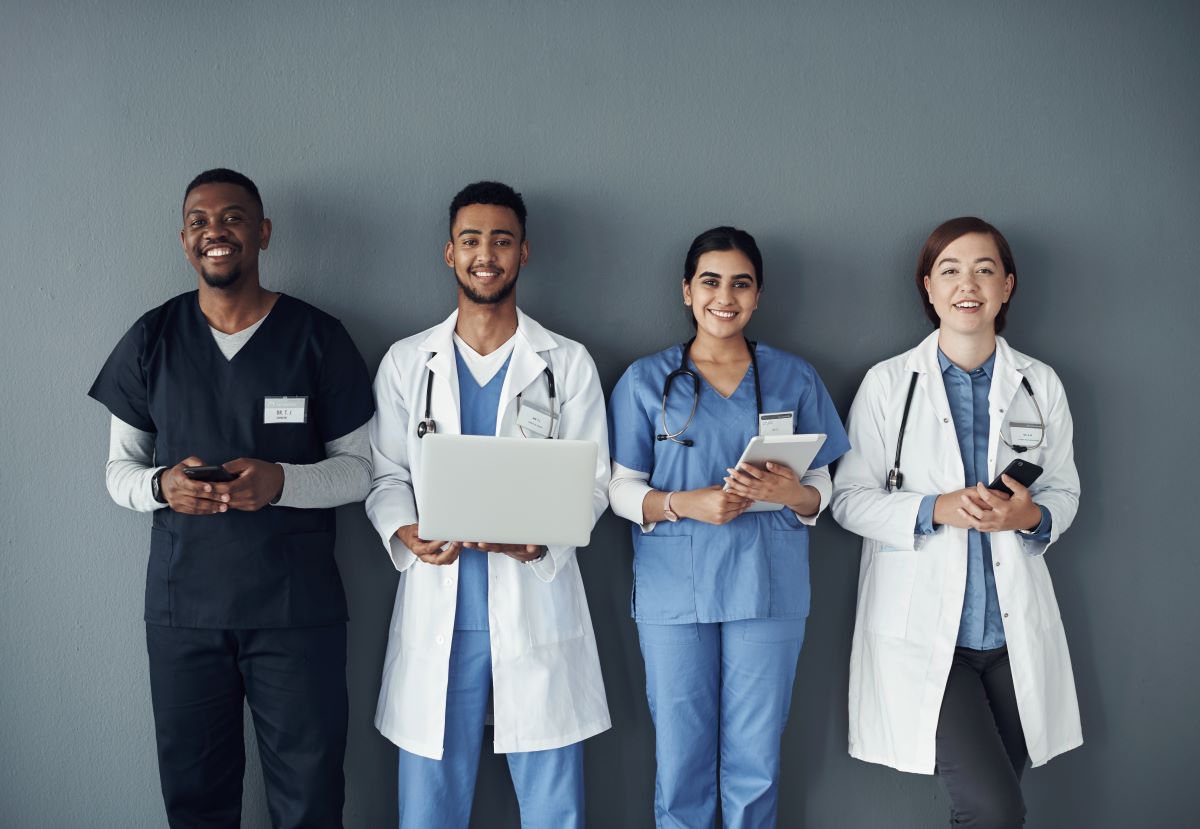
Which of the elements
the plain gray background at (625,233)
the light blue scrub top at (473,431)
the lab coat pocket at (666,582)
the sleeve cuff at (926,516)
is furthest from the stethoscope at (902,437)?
the light blue scrub top at (473,431)

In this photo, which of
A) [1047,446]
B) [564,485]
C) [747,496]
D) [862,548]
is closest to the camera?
[564,485]

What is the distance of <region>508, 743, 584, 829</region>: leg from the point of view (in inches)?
84.8

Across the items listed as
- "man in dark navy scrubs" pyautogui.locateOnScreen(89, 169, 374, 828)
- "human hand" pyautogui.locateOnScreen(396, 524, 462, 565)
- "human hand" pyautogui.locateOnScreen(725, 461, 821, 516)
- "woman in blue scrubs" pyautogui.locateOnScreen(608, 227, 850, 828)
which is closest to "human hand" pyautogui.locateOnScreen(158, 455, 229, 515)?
"man in dark navy scrubs" pyautogui.locateOnScreen(89, 169, 374, 828)

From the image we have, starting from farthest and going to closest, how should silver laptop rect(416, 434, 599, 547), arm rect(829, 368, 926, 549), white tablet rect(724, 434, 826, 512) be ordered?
arm rect(829, 368, 926, 549), white tablet rect(724, 434, 826, 512), silver laptop rect(416, 434, 599, 547)

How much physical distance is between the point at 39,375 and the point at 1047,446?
2.88 meters

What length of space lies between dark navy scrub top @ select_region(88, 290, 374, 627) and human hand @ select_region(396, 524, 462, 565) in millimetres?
252

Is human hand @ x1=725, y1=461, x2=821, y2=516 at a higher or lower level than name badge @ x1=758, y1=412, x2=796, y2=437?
lower

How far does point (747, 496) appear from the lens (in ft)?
6.68

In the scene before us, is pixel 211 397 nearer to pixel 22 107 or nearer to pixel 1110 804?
pixel 22 107

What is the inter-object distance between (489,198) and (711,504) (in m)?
1.02

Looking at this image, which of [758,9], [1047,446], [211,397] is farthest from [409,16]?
[1047,446]

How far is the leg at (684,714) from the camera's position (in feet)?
7.16

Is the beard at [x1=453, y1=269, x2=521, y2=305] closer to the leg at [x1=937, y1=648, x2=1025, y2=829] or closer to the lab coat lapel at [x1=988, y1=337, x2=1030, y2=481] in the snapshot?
the lab coat lapel at [x1=988, y1=337, x2=1030, y2=481]

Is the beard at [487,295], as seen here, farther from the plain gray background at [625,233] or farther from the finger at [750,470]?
the finger at [750,470]
